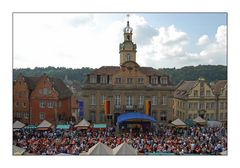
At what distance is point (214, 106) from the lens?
727 inches

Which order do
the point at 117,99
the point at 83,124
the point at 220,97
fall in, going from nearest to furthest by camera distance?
the point at 83,124 < the point at 220,97 < the point at 117,99

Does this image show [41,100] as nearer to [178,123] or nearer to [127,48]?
[127,48]

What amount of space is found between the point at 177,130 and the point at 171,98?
2.72 meters

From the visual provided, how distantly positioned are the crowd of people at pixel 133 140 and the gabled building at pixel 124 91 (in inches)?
58.5

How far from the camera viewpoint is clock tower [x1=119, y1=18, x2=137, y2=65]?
16.1m

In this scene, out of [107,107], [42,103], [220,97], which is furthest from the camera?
[220,97]

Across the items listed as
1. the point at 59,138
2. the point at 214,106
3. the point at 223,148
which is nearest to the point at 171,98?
the point at 214,106

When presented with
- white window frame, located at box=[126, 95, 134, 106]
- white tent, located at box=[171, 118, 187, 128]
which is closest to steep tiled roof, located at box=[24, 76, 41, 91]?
white window frame, located at box=[126, 95, 134, 106]

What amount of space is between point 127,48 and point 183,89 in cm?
479

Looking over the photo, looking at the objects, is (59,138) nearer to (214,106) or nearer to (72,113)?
(72,113)

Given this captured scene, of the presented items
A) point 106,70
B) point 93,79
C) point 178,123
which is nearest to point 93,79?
point 93,79

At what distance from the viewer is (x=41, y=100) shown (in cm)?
1745

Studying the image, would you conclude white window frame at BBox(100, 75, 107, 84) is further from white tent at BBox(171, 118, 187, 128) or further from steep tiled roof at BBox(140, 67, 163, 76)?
white tent at BBox(171, 118, 187, 128)

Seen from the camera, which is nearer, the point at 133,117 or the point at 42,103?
the point at 133,117
